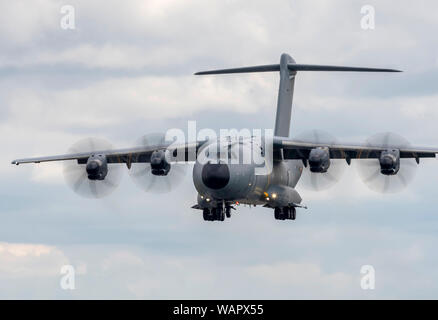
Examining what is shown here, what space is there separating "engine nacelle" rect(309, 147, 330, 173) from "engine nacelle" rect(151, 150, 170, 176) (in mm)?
7481

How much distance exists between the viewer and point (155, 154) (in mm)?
56281

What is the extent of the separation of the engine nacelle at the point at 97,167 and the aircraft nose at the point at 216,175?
297 inches

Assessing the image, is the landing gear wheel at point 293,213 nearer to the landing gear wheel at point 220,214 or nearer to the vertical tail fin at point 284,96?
the landing gear wheel at point 220,214

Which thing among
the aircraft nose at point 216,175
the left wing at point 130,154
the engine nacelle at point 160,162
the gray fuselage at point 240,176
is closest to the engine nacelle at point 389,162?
the gray fuselage at point 240,176

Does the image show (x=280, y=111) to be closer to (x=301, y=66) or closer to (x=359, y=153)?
(x=301, y=66)

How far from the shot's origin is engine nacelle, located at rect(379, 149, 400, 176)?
53.6 metres

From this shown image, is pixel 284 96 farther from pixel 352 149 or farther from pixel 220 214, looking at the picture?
pixel 220 214

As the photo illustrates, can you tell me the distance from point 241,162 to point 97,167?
844 centimetres

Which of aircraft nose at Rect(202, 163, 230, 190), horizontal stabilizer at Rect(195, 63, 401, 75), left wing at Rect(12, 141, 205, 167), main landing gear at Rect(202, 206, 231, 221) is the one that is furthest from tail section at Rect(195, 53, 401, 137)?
aircraft nose at Rect(202, 163, 230, 190)

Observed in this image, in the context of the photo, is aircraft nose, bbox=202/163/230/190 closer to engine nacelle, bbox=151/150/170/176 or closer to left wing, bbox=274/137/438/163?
engine nacelle, bbox=151/150/170/176

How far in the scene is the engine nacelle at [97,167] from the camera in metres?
56.7

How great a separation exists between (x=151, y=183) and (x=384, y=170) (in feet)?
39.4

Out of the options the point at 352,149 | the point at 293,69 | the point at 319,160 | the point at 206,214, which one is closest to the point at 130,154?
the point at 206,214

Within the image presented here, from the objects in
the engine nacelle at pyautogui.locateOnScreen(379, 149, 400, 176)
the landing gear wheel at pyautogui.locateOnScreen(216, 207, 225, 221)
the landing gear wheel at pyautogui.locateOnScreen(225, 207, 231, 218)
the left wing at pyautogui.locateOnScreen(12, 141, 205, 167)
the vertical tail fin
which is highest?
the vertical tail fin
